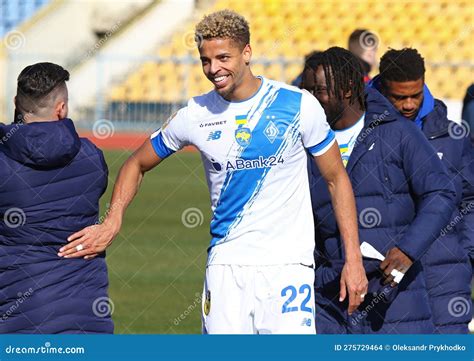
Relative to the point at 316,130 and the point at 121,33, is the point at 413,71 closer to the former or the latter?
the point at 316,130

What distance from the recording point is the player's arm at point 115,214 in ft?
19.1

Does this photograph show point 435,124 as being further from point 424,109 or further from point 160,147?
point 160,147

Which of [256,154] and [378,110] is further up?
[378,110]

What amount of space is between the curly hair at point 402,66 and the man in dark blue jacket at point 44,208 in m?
1.89

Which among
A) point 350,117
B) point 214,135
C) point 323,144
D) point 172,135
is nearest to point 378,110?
point 350,117

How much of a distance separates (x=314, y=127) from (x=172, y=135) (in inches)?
28.0

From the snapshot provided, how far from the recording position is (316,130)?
5.82 m

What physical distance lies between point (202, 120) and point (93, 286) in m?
0.97

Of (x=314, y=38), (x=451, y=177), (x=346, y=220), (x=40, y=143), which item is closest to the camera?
(x=40, y=143)

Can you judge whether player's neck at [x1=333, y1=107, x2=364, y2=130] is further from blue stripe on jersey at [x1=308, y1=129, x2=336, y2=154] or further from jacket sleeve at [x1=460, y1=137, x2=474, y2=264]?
jacket sleeve at [x1=460, y1=137, x2=474, y2=264]

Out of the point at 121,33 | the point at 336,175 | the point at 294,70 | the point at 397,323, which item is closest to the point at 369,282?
the point at 397,323

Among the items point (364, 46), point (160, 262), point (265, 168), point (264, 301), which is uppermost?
point (364, 46)

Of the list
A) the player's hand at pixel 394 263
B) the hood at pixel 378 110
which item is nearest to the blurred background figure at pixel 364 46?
the hood at pixel 378 110

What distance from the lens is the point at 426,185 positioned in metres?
6.14
